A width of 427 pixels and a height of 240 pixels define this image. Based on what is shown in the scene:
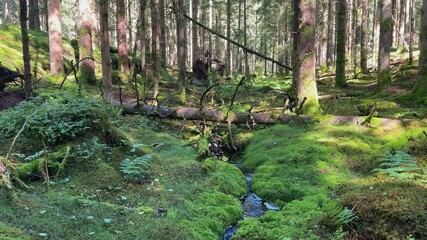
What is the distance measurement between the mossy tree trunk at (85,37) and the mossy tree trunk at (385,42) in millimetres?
12877

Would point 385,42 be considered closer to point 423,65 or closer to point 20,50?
point 423,65

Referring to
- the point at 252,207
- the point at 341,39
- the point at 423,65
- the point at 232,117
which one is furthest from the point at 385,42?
the point at 252,207

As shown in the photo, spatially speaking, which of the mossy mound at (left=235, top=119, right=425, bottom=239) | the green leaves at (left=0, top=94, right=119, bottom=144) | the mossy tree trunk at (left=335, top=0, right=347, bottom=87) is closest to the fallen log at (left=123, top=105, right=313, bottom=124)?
the mossy mound at (left=235, top=119, right=425, bottom=239)

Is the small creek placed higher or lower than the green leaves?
lower

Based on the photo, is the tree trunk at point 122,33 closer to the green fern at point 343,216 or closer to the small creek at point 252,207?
the small creek at point 252,207

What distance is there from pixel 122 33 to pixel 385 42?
40.5ft

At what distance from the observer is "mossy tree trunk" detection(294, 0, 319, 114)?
35.1ft

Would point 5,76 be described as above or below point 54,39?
below

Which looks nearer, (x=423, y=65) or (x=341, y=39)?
(x=423, y=65)

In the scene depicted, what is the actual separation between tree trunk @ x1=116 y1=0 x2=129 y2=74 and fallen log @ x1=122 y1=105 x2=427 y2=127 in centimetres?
777

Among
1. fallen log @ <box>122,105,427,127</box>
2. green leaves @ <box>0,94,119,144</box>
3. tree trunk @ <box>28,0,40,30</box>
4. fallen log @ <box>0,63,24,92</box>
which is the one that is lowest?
fallen log @ <box>122,105,427,127</box>

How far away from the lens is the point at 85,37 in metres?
16.9

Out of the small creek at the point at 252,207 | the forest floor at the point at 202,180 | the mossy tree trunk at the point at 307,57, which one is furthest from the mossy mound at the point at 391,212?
the mossy tree trunk at the point at 307,57

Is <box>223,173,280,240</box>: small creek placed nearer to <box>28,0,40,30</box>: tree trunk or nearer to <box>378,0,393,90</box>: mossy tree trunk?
<box>378,0,393,90</box>: mossy tree trunk
